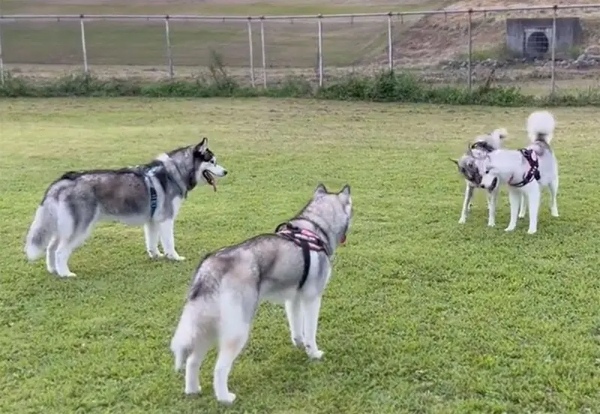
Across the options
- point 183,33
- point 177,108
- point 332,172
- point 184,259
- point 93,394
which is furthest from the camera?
point 183,33

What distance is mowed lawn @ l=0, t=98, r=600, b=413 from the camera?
14.1 ft

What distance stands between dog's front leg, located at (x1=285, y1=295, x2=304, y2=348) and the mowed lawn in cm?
11

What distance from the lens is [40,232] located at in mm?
6312

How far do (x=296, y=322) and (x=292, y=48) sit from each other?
769 inches

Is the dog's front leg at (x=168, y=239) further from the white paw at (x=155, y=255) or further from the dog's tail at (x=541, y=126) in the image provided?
the dog's tail at (x=541, y=126)

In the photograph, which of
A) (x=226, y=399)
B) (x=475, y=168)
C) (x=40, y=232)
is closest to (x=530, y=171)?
(x=475, y=168)

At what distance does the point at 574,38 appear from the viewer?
21906 mm

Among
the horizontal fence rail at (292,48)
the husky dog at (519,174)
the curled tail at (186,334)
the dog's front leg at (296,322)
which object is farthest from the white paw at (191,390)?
the horizontal fence rail at (292,48)

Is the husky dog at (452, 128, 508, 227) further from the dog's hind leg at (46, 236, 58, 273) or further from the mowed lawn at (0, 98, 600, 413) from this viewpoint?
the dog's hind leg at (46, 236, 58, 273)

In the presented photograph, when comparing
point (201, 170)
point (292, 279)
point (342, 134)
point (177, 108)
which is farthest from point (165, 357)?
point (177, 108)

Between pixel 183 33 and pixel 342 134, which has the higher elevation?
pixel 183 33

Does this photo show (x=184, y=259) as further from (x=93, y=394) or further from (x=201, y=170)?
(x=93, y=394)

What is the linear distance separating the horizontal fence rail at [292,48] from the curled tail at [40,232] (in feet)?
45.9

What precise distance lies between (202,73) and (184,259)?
15.4m
